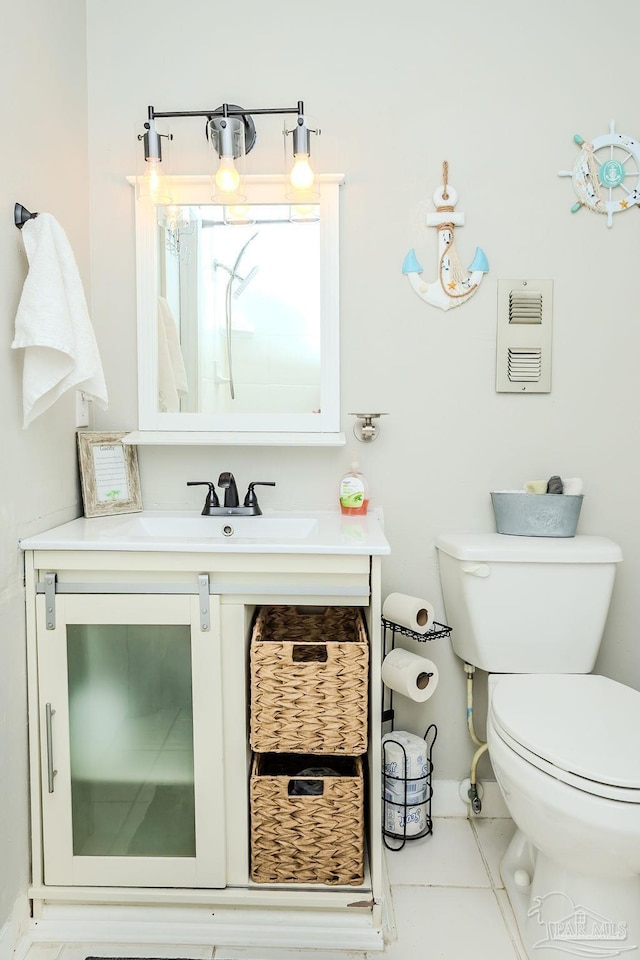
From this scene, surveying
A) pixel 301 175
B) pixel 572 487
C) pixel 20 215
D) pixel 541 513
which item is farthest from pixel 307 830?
pixel 301 175

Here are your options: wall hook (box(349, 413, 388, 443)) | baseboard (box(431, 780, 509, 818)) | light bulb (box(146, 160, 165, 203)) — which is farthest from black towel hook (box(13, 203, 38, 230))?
baseboard (box(431, 780, 509, 818))

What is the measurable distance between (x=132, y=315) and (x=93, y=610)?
34.9 inches

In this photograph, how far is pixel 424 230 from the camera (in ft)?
6.30

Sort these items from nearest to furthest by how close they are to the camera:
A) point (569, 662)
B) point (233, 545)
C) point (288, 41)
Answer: point (233, 545) → point (569, 662) → point (288, 41)

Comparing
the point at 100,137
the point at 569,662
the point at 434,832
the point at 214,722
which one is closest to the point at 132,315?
the point at 100,137

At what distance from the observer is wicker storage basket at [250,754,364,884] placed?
4.98ft

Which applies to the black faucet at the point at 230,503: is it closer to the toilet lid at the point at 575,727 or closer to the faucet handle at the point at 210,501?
the faucet handle at the point at 210,501

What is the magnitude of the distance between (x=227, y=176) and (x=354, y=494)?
92 cm

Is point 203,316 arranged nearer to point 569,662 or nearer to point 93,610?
point 93,610

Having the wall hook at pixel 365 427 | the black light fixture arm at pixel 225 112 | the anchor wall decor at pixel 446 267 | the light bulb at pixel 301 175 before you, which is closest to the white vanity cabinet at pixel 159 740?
the wall hook at pixel 365 427

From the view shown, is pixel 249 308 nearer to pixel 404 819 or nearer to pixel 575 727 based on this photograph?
pixel 575 727

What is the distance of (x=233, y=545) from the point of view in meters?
1.47

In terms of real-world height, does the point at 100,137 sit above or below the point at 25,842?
above

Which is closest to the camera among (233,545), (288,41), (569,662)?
(233,545)
